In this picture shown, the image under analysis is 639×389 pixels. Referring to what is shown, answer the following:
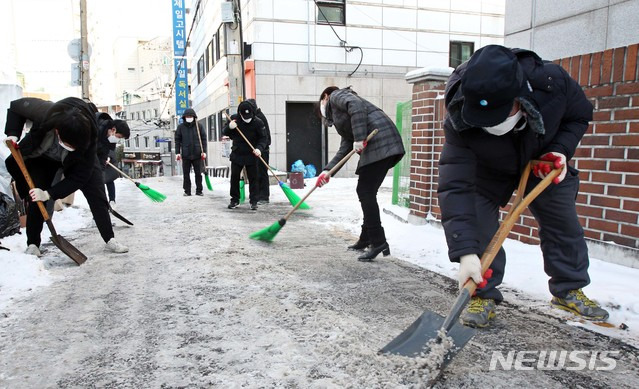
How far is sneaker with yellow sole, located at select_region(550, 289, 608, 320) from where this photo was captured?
2521 millimetres

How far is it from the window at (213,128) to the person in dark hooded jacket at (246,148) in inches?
424

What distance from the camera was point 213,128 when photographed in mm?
18875

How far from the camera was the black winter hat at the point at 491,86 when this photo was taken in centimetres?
192

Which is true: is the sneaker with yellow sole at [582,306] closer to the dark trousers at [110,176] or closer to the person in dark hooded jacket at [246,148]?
the person in dark hooded jacket at [246,148]

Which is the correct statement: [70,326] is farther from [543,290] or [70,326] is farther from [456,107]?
[543,290]

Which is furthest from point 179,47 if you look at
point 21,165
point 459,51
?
point 21,165

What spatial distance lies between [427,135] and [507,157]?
2758 mm

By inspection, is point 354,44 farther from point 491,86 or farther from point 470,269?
point 470,269

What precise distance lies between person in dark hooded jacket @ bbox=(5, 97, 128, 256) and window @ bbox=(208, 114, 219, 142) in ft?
46.1

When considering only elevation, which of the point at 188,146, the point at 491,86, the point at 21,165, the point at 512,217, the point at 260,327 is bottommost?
the point at 260,327

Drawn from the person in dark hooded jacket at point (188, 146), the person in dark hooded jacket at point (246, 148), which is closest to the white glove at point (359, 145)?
the person in dark hooded jacket at point (246, 148)

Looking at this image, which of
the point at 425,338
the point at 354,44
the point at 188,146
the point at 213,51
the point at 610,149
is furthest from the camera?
the point at 213,51

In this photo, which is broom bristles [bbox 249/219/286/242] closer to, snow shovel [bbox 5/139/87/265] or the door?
snow shovel [bbox 5/139/87/265]

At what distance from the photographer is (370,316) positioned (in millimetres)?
2678
